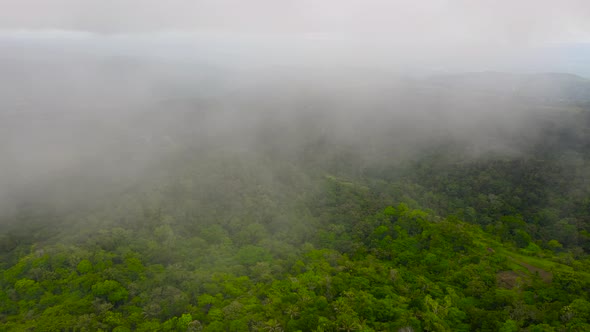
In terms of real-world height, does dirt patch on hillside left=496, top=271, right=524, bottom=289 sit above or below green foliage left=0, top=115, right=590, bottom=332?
above

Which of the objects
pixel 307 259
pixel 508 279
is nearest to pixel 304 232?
pixel 307 259

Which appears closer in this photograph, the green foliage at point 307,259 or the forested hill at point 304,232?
the green foliage at point 307,259

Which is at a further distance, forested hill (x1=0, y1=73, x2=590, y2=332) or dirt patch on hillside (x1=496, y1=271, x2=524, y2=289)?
dirt patch on hillside (x1=496, y1=271, x2=524, y2=289)

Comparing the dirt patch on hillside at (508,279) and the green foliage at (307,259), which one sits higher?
the dirt patch on hillside at (508,279)

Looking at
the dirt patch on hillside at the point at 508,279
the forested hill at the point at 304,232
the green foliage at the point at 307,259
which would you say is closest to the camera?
the green foliage at the point at 307,259

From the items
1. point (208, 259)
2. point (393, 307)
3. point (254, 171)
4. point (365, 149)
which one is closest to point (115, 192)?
point (254, 171)

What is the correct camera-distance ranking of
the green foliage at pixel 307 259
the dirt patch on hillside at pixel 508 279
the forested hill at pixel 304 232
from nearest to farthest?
1. the green foliage at pixel 307 259
2. the forested hill at pixel 304 232
3. the dirt patch on hillside at pixel 508 279

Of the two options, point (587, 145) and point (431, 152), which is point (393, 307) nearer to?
point (431, 152)

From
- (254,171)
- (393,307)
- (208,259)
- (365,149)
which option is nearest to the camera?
(393,307)
